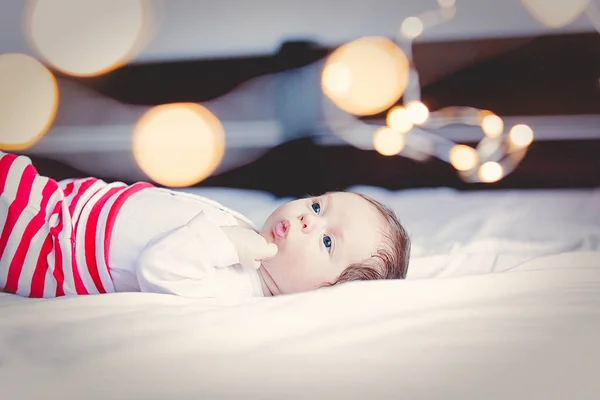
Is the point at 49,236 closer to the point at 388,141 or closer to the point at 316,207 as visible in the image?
the point at 316,207

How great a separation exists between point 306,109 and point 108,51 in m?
0.73

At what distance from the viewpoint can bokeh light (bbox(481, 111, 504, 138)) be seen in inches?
79.2

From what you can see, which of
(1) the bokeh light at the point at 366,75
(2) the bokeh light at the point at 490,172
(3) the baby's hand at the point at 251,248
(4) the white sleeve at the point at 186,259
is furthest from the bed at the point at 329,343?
(1) the bokeh light at the point at 366,75

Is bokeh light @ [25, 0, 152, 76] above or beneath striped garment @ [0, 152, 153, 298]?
above

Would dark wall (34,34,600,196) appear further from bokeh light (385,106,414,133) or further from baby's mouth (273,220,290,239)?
baby's mouth (273,220,290,239)

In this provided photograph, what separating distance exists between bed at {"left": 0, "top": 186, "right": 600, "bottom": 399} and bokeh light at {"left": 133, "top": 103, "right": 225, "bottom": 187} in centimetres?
126

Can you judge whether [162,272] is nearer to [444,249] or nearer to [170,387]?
[170,387]

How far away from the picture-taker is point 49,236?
3.28 feet

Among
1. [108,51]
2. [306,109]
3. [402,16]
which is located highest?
[402,16]

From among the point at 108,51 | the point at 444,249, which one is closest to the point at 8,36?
the point at 108,51

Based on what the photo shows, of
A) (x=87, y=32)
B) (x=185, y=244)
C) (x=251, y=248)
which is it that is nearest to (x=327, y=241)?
(x=251, y=248)

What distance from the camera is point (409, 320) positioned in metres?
0.70

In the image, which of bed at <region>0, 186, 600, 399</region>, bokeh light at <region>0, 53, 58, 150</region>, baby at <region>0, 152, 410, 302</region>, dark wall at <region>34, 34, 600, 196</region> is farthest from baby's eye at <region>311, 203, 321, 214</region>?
bokeh light at <region>0, 53, 58, 150</region>

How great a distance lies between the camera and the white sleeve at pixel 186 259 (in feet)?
Answer: 2.86
